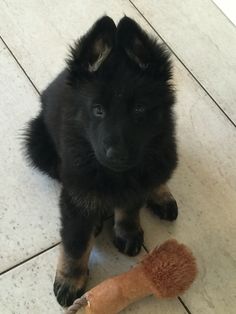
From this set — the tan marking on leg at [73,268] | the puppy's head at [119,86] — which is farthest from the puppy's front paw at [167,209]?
the puppy's head at [119,86]

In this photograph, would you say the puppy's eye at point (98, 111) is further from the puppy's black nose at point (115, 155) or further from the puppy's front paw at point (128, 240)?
the puppy's front paw at point (128, 240)

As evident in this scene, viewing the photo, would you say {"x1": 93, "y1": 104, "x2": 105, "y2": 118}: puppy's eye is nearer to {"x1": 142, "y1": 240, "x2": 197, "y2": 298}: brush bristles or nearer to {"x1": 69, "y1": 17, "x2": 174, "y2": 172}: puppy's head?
{"x1": 69, "y1": 17, "x2": 174, "y2": 172}: puppy's head

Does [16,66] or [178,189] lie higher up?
[178,189]

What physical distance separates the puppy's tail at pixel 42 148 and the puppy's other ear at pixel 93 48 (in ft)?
1.67

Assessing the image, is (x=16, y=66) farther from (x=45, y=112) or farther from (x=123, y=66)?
(x=123, y=66)

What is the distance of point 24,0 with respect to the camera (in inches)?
96.4

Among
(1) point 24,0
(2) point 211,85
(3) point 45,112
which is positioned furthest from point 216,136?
(1) point 24,0

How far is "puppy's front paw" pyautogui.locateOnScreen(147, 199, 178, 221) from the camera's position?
1.88 metres

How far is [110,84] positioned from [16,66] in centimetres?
104

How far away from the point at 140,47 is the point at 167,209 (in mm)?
755

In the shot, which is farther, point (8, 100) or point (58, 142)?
point (8, 100)

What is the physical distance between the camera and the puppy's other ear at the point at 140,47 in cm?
129

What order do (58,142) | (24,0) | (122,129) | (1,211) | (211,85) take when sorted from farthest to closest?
(24,0)
(211,85)
(1,211)
(58,142)
(122,129)

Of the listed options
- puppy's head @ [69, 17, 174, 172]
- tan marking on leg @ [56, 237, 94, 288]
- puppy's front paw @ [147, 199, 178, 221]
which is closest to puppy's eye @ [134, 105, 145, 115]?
puppy's head @ [69, 17, 174, 172]
